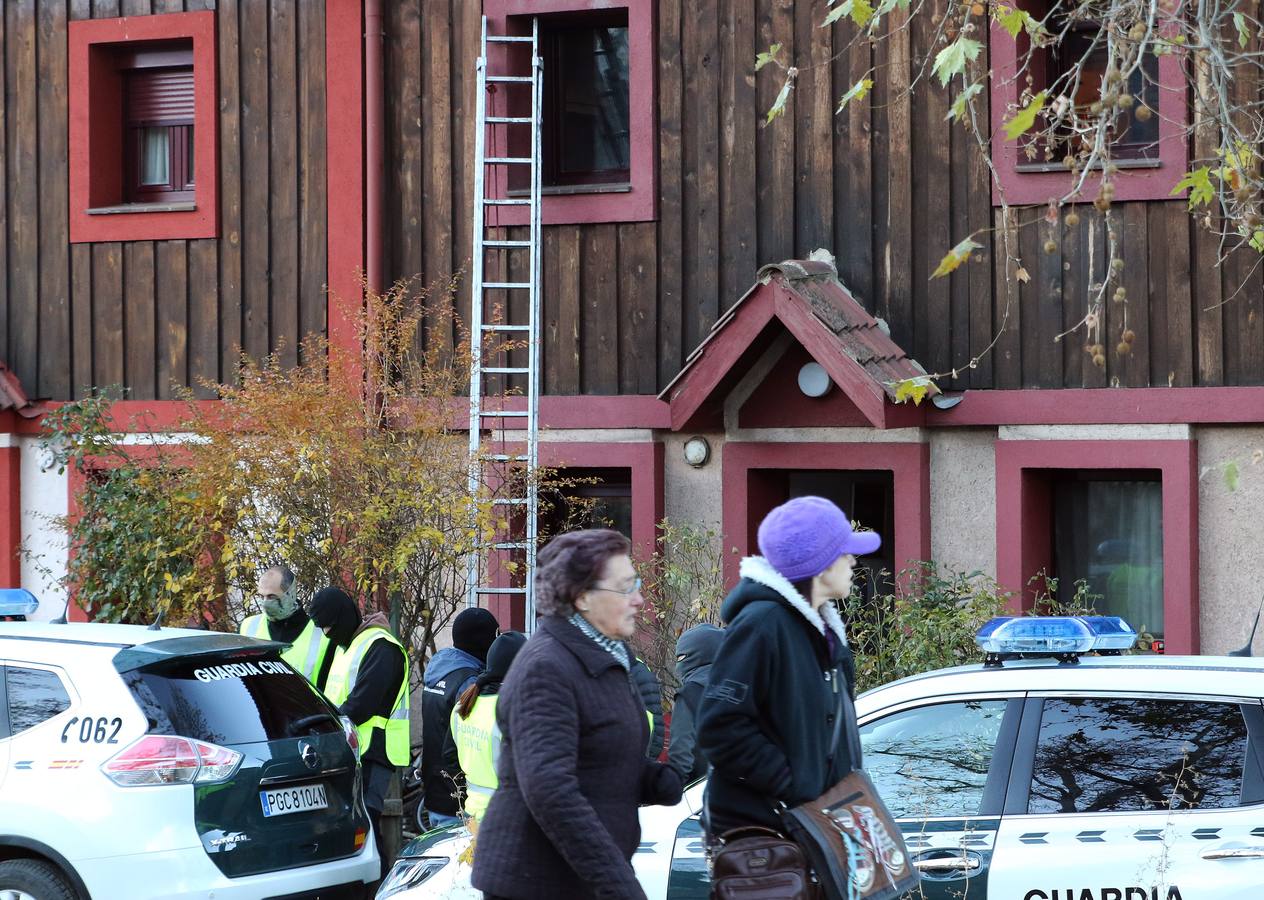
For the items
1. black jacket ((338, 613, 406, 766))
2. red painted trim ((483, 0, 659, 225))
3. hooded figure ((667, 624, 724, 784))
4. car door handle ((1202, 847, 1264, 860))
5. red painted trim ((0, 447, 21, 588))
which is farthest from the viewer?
red painted trim ((0, 447, 21, 588))

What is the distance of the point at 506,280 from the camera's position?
39.8 ft

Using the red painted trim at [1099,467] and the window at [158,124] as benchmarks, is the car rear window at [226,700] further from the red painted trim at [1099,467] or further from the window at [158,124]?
the window at [158,124]

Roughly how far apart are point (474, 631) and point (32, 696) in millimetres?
1850

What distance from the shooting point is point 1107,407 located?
1041 centimetres

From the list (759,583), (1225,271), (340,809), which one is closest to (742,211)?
(1225,271)

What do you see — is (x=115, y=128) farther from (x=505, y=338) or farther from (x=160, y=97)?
(x=505, y=338)

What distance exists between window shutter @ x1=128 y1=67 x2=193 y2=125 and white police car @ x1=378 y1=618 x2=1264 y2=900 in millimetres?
9411

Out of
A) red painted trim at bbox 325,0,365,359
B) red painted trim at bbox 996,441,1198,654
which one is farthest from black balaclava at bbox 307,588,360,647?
red painted trim at bbox 325,0,365,359

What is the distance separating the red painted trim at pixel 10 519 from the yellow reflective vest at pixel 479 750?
8.09 meters

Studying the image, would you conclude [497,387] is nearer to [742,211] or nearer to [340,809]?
[742,211]

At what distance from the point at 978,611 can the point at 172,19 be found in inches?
306

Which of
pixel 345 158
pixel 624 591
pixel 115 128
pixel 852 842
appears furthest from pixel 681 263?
pixel 852 842

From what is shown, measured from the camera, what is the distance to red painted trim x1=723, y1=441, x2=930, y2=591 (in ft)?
35.7

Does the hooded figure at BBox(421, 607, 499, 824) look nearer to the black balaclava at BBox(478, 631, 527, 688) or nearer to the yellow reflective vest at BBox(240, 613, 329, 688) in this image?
the black balaclava at BBox(478, 631, 527, 688)
